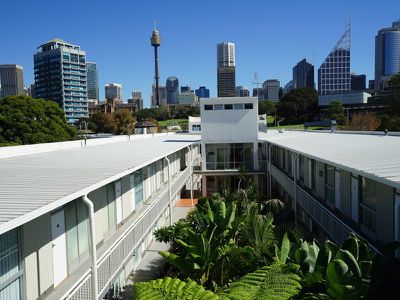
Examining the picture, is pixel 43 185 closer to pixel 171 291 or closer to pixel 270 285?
pixel 171 291

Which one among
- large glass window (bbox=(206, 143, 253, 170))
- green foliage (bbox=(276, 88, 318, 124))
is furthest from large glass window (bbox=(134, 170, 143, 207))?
green foliage (bbox=(276, 88, 318, 124))

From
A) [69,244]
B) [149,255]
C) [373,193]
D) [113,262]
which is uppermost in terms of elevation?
[373,193]

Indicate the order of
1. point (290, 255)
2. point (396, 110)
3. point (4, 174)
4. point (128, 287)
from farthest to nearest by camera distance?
point (396, 110)
point (128, 287)
point (4, 174)
point (290, 255)

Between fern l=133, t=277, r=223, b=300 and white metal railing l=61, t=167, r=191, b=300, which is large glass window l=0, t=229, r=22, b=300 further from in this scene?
fern l=133, t=277, r=223, b=300

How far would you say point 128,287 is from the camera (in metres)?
13.0

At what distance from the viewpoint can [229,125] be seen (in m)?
29.3

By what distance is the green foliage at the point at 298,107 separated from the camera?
9103cm

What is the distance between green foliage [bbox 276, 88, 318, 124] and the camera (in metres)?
91.0

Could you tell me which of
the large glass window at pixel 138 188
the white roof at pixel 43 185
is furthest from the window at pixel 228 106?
the white roof at pixel 43 185

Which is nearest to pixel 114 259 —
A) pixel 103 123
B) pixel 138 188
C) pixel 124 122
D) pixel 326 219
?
pixel 138 188

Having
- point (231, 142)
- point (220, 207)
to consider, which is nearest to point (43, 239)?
point (220, 207)

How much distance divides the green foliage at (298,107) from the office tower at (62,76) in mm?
101410

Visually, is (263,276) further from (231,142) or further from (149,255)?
(231,142)

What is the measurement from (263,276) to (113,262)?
4.22 metres
